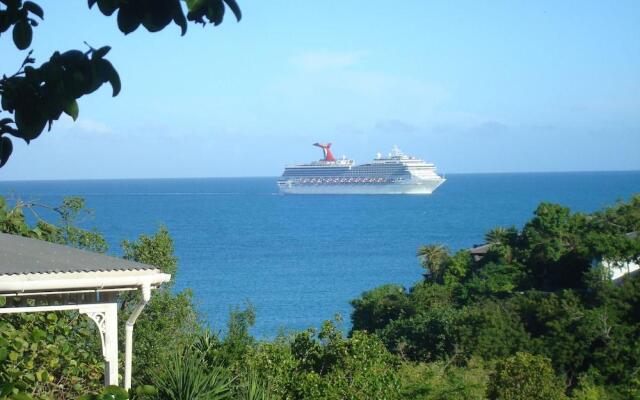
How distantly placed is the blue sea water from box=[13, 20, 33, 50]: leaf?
6001 mm

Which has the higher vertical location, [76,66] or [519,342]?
[76,66]

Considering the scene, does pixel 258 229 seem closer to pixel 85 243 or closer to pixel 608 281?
pixel 608 281

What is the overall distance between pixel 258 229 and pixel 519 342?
1881 inches

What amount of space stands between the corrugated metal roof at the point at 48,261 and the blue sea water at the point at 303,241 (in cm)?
332

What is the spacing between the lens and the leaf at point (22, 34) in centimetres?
150

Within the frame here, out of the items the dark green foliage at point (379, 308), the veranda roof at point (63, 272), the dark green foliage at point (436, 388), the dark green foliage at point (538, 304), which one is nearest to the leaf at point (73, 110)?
the veranda roof at point (63, 272)

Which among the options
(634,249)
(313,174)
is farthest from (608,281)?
(313,174)

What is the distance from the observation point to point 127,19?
1.41 meters

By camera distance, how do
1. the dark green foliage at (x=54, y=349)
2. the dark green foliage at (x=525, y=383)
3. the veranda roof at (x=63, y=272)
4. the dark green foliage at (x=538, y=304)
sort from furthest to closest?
the dark green foliage at (x=538, y=304), the dark green foliage at (x=525, y=383), the dark green foliage at (x=54, y=349), the veranda roof at (x=63, y=272)

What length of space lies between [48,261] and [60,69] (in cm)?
238

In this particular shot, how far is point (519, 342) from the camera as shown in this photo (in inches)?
636

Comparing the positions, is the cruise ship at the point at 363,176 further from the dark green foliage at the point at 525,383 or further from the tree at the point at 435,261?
the dark green foliage at the point at 525,383

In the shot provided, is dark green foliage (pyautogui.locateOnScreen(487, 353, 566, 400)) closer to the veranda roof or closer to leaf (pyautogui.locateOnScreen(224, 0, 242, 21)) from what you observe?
the veranda roof

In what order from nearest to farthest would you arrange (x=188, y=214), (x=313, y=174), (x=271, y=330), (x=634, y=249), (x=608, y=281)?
(x=608, y=281), (x=634, y=249), (x=271, y=330), (x=188, y=214), (x=313, y=174)
